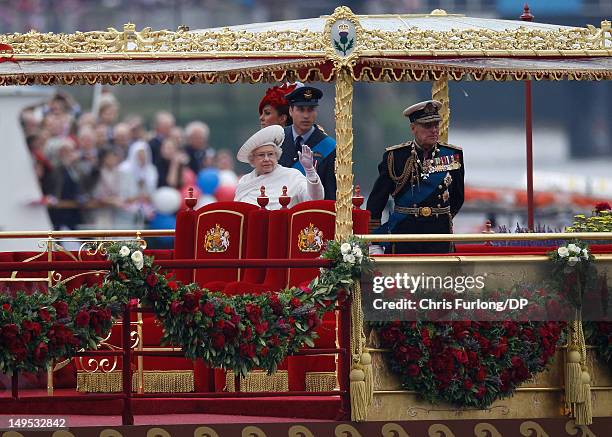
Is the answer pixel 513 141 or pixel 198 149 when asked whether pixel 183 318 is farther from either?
pixel 513 141

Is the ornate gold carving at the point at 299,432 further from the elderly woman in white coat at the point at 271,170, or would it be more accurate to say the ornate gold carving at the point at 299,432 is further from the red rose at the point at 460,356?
the elderly woman in white coat at the point at 271,170

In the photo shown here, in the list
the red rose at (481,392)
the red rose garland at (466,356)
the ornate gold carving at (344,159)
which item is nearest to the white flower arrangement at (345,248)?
the ornate gold carving at (344,159)

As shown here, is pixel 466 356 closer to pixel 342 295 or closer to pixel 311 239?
pixel 342 295

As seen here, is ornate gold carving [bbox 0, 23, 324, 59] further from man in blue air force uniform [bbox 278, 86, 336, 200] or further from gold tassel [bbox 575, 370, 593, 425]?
gold tassel [bbox 575, 370, 593, 425]

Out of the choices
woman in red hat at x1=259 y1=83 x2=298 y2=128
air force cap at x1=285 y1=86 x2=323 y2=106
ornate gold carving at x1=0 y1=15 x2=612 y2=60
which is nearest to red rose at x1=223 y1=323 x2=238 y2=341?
ornate gold carving at x1=0 y1=15 x2=612 y2=60

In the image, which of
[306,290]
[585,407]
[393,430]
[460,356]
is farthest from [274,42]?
[585,407]

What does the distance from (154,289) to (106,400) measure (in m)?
0.93

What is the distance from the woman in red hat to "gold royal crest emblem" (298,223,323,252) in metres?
2.41

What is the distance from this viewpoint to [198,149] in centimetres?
2438

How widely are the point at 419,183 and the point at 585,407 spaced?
6.82 feet

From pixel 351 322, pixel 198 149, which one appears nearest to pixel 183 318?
pixel 351 322

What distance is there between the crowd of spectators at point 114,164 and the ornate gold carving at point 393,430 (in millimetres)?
12420

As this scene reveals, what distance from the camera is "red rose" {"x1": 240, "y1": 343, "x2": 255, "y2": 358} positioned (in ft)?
36.6

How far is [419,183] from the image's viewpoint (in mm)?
12570
